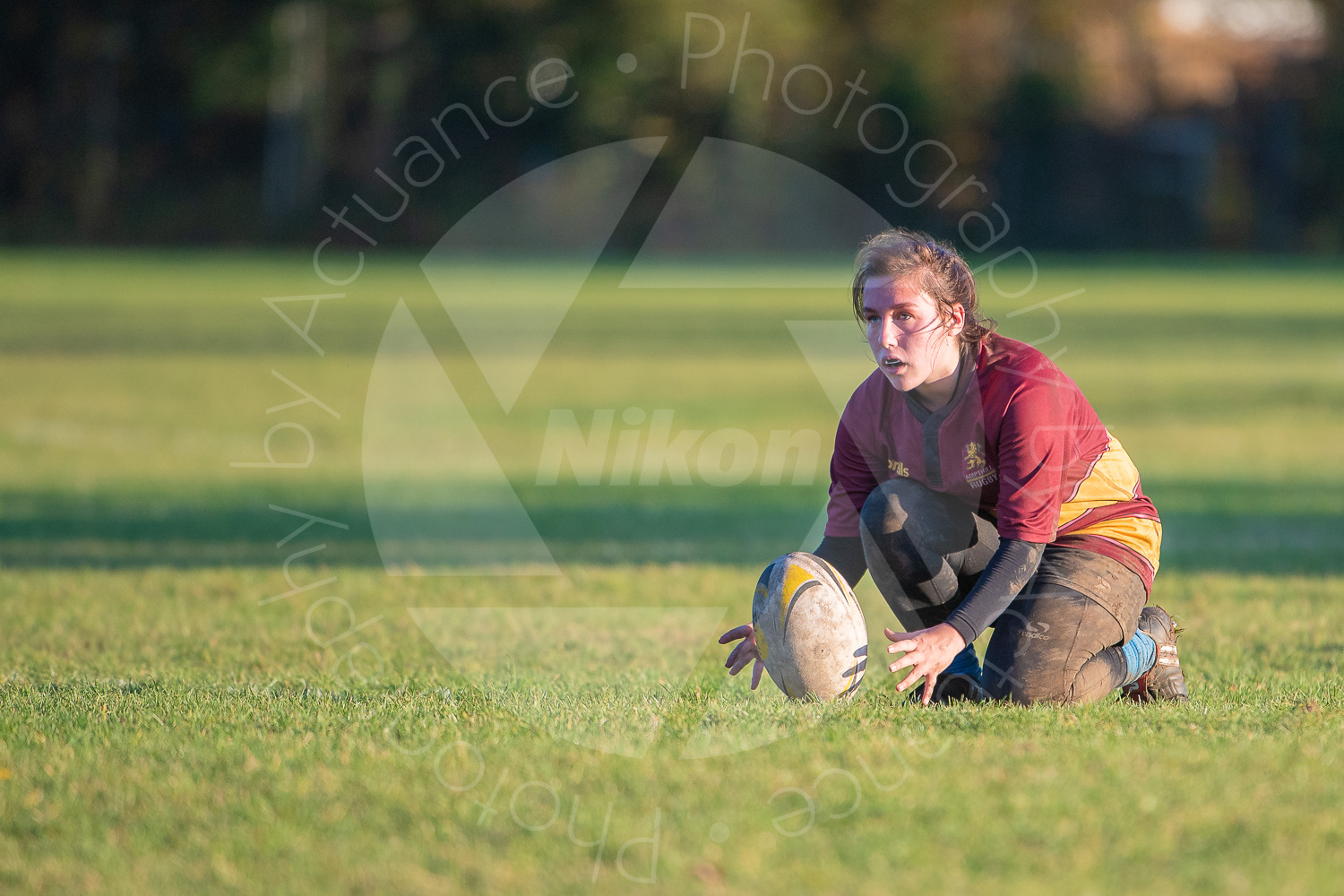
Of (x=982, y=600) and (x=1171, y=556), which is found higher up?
(x=982, y=600)

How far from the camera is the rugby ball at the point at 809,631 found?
4621 mm

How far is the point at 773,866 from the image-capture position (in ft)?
11.2

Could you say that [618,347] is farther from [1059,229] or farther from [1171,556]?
[1059,229]

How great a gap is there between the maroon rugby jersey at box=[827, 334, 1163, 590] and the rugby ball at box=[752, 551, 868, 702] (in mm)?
289

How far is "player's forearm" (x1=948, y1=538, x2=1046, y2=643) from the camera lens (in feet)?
14.0

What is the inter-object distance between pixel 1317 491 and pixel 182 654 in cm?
848

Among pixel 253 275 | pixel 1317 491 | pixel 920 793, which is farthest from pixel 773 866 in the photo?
pixel 253 275

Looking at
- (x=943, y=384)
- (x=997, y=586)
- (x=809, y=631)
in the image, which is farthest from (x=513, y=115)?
(x=997, y=586)

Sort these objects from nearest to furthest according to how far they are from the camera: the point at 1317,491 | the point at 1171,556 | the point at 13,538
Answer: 1. the point at 1171,556
2. the point at 13,538
3. the point at 1317,491

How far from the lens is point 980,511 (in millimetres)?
4848

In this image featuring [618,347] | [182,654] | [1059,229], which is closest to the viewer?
[182,654]

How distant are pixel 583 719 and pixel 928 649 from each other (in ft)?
3.93

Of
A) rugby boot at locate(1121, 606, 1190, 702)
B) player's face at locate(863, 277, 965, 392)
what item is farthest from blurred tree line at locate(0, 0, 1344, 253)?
player's face at locate(863, 277, 965, 392)

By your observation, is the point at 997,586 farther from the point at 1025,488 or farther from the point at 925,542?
the point at 925,542
